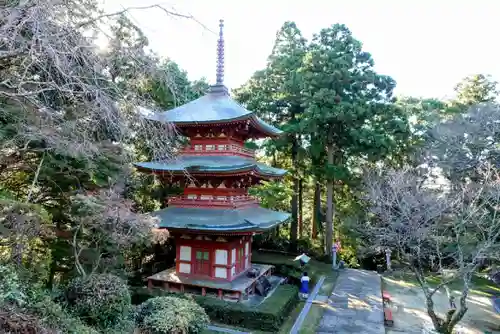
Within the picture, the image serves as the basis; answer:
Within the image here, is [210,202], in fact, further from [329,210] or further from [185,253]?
[329,210]

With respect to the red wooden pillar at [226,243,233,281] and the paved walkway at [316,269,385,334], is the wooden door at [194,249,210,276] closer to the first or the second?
the red wooden pillar at [226,243,233,281]

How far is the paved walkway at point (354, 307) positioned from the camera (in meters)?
12.0

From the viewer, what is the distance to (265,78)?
24109 millimetres

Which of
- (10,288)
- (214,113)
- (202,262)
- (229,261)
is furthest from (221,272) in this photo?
(10,288)

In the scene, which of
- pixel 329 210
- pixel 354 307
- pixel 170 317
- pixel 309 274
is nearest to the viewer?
pixel 170 317

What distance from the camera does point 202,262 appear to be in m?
13.6

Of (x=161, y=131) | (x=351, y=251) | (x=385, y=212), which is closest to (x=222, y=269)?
(x=385, y=212)

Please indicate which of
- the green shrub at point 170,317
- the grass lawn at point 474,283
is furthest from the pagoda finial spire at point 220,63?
the grass lawn at point 474,283

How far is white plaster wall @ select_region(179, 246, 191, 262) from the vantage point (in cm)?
1380

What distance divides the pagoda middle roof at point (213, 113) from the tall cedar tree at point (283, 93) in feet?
23.4

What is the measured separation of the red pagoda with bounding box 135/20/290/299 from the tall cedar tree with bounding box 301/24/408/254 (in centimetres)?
641

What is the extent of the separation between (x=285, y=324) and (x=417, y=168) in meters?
12.4

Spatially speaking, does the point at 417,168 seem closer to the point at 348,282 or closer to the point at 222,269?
the point at 348,282

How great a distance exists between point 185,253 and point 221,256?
1567 millimetres
